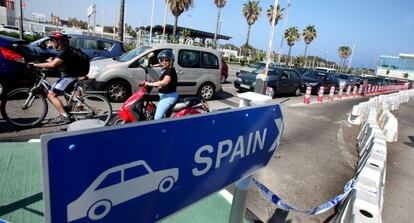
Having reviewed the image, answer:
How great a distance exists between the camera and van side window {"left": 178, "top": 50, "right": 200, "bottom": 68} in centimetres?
942

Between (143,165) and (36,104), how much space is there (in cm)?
557

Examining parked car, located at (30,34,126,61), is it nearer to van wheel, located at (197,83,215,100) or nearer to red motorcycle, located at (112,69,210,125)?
van wheel, located at (197,83,215,100)

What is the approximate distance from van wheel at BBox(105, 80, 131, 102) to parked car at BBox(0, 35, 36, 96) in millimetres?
2008

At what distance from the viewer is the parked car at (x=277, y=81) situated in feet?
46.6

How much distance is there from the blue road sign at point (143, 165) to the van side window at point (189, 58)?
802cm

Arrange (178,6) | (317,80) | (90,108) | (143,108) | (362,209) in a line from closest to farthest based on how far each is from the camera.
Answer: (362,209), (143,108), (90,108), (317,80), (178,6)

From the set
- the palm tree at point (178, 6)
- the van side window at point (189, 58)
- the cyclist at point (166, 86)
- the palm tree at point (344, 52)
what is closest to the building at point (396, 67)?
the palm tree at point (344, 52)

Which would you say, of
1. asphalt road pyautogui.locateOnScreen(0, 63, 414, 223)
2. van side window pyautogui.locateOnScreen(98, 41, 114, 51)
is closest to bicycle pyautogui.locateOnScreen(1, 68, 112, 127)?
asphalt road pyautogui.locateOnScreen(0, 63, 414, 223)

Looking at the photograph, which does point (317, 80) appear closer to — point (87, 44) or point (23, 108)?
point (87, 44)

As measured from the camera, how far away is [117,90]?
8.63 m

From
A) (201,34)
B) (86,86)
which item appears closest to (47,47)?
(86,86)

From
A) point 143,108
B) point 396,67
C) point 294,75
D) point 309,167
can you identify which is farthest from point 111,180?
point 396,67

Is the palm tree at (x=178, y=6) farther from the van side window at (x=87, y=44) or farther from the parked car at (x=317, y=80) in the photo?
the van side window at (x=87, y=44)

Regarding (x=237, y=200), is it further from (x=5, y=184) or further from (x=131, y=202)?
(x=5, y=184)
